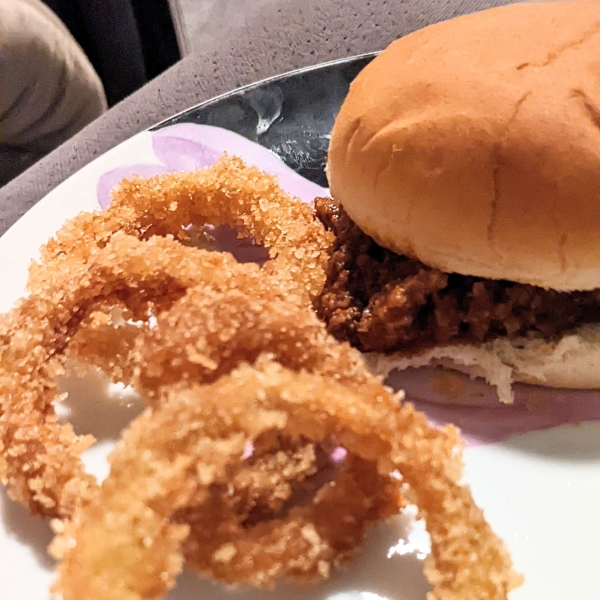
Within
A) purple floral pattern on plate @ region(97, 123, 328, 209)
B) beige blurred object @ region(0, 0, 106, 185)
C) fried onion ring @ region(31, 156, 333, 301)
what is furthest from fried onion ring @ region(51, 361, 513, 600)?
beige blurred object @ region(0, 0, 106, 185)

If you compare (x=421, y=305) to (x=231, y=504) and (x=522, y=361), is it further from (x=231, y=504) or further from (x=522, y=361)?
(x=231, y=504)

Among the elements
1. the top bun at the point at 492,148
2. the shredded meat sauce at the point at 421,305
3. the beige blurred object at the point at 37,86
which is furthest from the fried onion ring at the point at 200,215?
the beige blurred object at the point at 37,86

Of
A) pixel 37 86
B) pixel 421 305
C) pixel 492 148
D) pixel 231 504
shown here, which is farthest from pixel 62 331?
pixel 37 86

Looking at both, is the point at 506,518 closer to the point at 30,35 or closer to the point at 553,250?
the point at 553,250

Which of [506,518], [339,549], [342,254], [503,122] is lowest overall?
[506,518]

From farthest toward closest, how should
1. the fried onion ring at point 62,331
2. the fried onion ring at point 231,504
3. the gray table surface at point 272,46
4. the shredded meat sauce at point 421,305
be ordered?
the gray table surface at point 272,46, the shredded meat sauce at point 421,305, the fried onion ring at point 62,331, the fried onion ring at point 231,504

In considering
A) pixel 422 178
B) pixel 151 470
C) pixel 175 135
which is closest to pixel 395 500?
pixel 151 470

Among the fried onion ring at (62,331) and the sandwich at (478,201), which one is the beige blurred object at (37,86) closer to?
the fried onion ring at (62,331)
